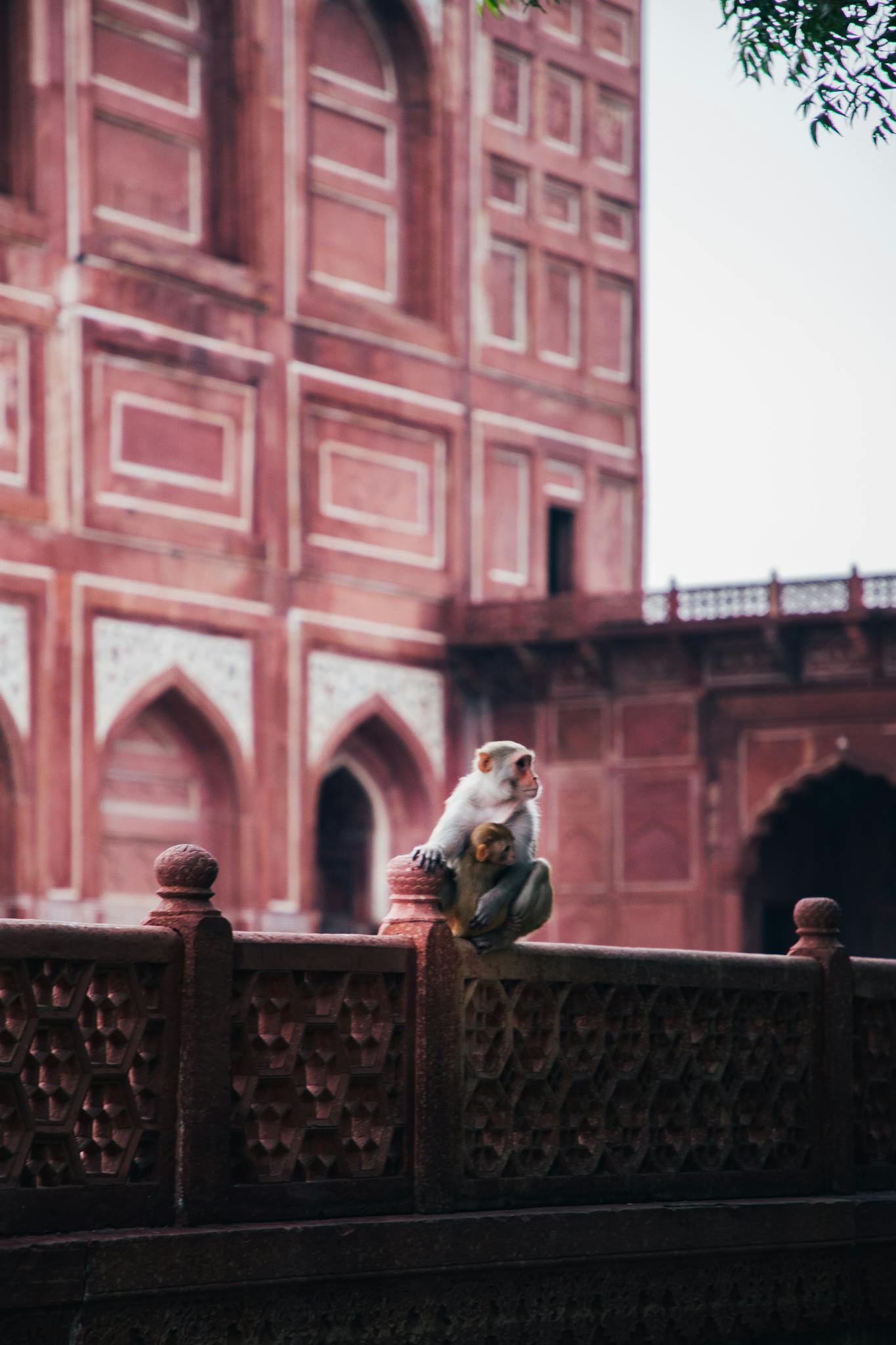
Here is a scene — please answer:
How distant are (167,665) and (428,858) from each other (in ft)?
42.2

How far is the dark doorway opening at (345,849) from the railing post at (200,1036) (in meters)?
15.7

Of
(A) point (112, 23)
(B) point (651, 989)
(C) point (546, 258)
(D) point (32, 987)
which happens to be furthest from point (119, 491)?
(D) point (32, 987)

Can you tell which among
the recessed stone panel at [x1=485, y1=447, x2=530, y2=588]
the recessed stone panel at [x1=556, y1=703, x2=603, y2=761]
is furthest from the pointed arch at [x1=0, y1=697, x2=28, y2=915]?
the recessed stone panel at [x1=485, y1=447, x2=530, y2=588]

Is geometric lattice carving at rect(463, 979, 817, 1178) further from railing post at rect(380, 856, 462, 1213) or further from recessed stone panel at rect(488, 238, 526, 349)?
recessed stone panel at rect(488, 238, 526, 349)

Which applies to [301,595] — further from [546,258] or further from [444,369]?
[546,258]

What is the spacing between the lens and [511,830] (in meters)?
6.93

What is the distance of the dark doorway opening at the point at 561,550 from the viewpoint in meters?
23.9

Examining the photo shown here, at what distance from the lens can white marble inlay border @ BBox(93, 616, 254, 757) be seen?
741 inches

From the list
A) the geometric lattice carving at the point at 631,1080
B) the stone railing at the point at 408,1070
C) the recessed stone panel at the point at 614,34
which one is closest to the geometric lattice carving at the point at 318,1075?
the stone railing at the point at 408,1070

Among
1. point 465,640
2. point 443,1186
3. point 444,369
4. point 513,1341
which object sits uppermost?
point 444,369

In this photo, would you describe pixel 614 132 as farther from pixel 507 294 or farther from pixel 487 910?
pixel 487 910

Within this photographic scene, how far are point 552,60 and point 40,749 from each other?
968 centimetres

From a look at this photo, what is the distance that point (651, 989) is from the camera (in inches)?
290

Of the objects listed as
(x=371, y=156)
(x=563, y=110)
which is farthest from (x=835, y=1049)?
(x=563, y=110)
